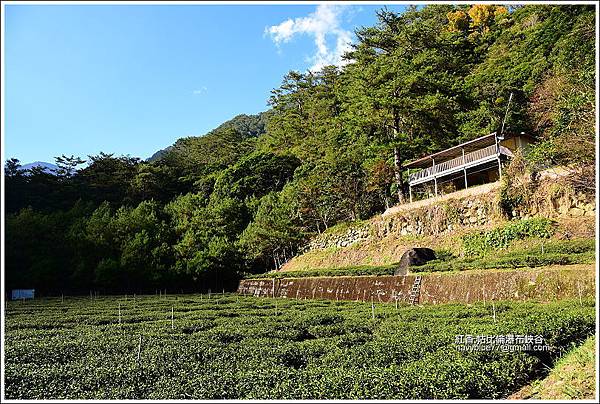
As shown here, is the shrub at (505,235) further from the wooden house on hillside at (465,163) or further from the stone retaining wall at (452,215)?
the wooden house on hillside at (465,163)

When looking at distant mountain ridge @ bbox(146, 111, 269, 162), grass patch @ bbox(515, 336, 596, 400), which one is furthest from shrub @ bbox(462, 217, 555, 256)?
distant mountain ridge @ bbox(146, 111, 269, 162)

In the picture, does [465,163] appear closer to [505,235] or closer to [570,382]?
[505,235]

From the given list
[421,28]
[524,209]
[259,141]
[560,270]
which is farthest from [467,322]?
[259,141]

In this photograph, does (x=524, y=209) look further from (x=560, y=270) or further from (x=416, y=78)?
(x=416, y=78)

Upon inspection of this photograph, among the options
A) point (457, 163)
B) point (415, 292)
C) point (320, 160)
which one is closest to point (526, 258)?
point (415, 292)

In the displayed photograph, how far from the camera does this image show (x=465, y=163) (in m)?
22.2

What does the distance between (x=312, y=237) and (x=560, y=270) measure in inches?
822

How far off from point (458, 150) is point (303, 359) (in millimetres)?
18712

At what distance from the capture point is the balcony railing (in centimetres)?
2102

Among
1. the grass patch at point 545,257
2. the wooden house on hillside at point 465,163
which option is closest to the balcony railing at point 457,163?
the wooden house on hillside at point 465,163

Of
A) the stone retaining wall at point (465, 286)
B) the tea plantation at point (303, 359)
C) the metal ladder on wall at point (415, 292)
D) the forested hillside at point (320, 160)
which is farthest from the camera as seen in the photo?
the forested hillside at point (320, 160)

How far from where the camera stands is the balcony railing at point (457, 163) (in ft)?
68.9

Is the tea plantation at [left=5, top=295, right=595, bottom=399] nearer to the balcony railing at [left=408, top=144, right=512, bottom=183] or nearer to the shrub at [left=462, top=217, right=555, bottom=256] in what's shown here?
the shrub at [left=462, top=217, right=555, bottom=256]

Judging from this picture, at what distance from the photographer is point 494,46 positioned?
32656 millimetres
